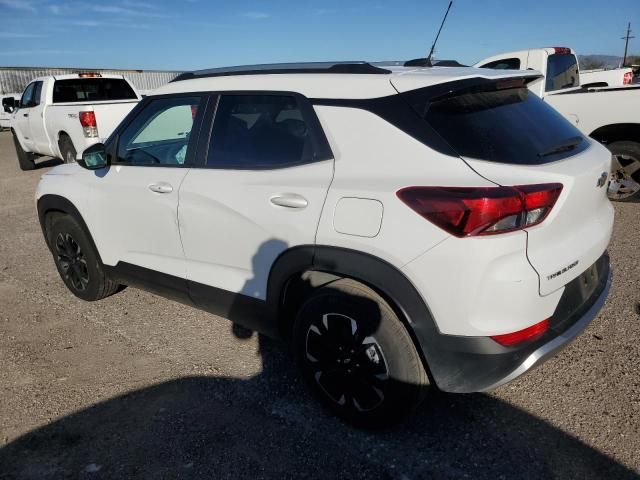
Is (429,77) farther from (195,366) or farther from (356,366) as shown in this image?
(195,366)

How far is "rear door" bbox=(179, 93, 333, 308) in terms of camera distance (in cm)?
247

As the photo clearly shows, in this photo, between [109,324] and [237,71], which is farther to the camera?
[109,324]

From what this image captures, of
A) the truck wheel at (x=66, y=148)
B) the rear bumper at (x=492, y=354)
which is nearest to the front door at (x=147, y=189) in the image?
the rear bumper at (x=492, y=354)

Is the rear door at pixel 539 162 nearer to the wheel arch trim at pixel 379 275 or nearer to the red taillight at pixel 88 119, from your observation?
the wheel arch trim at pixel 379 275

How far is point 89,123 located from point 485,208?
777cm

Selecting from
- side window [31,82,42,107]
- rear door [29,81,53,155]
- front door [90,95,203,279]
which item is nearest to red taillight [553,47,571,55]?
front door [90,95,203,279]

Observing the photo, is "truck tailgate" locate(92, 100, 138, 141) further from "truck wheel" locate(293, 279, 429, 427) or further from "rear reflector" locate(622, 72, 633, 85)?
"rear reflector" locate(622, 72, 633, 85)

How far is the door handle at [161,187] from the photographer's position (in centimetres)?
309

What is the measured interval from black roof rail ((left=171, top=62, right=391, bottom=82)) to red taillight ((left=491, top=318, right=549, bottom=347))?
1343 mm

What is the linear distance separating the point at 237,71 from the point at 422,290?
5.91ft

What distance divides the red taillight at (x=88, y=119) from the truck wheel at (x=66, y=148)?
97 cm

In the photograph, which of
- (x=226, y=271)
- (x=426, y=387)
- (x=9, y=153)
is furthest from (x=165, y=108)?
(x=9, y=153)

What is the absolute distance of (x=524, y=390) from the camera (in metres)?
2.85

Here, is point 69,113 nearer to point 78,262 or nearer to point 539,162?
point 78,262
